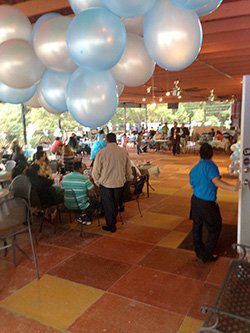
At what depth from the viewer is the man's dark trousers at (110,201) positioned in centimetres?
434

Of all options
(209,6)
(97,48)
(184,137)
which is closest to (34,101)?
(97,48)

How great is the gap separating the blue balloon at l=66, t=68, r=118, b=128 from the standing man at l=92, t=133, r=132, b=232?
7.03 feet

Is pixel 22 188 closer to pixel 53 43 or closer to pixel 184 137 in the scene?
pixel 53 43

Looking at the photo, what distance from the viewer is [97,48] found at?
1.76 m

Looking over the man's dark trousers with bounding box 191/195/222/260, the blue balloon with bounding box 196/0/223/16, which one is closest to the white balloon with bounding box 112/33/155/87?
the blue balloon with bounding box 196/0/223/16

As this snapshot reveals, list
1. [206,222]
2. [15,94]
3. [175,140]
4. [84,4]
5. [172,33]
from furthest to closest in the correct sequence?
[175,140]
[206,222]
[15,94]
[84,4]
[172,33]

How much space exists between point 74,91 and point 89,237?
281 centimetres

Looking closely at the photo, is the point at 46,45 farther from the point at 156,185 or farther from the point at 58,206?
the point at 156,185

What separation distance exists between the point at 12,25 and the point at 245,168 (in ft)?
8.24

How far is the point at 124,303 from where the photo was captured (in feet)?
9.21

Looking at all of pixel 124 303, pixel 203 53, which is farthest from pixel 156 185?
pixel 124 303

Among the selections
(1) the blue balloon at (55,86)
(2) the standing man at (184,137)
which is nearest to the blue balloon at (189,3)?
(1) the blue balloon at (55,86)

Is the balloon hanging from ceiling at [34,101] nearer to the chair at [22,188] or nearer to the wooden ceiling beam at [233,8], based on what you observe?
the chair at [22,188]

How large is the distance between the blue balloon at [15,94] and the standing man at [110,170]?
5.53 ft
